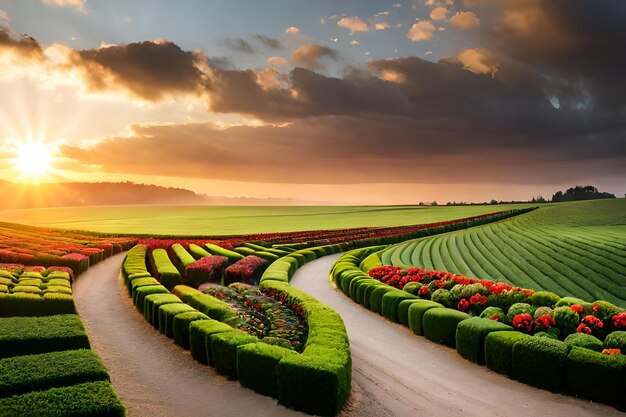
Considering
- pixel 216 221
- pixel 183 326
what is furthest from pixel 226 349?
pixel 216 221

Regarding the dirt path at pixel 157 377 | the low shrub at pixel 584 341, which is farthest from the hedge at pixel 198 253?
the low shrub at pixel 584 341

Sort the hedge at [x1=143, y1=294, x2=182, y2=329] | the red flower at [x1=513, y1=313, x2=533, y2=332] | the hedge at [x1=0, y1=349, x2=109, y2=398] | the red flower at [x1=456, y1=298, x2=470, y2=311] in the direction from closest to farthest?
the hedge at [x1=0, y1=349, x2=109, y2=398] → the red flower at [x1=513, y1=313, x2=533, y2=332] → the red flower at [x1=456, y1=298, x2=470, y2=311] → the hedge at [x1=143, y1=294, x2=182, y2=329]

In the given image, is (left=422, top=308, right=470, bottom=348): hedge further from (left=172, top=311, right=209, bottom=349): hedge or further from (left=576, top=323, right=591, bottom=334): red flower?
(left=172, top=311, right=209, bottom=349): hedge

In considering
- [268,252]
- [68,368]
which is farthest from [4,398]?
[268,252]

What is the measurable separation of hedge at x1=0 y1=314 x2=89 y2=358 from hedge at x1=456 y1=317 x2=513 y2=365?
11375 millimetres

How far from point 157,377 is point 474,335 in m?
9.51

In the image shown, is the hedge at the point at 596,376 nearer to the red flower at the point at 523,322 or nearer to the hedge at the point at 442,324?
the red flower at the point at 523,322

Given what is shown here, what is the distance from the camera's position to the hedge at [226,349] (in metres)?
12.3

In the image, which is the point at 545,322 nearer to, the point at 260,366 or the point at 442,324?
the point at 442,324

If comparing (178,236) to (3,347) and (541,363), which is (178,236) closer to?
(3,347)

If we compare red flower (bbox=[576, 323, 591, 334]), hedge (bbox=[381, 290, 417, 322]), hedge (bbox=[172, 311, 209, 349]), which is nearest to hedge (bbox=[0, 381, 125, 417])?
hedge (bbox=[172, 311, 209, 349])

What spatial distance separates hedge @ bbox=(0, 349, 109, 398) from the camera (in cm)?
948

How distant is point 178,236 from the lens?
54188mm

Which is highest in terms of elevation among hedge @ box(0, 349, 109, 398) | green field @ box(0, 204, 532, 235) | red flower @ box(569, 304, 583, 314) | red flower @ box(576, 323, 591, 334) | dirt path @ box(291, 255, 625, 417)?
green field @ box(0, 204, 532, 235)
